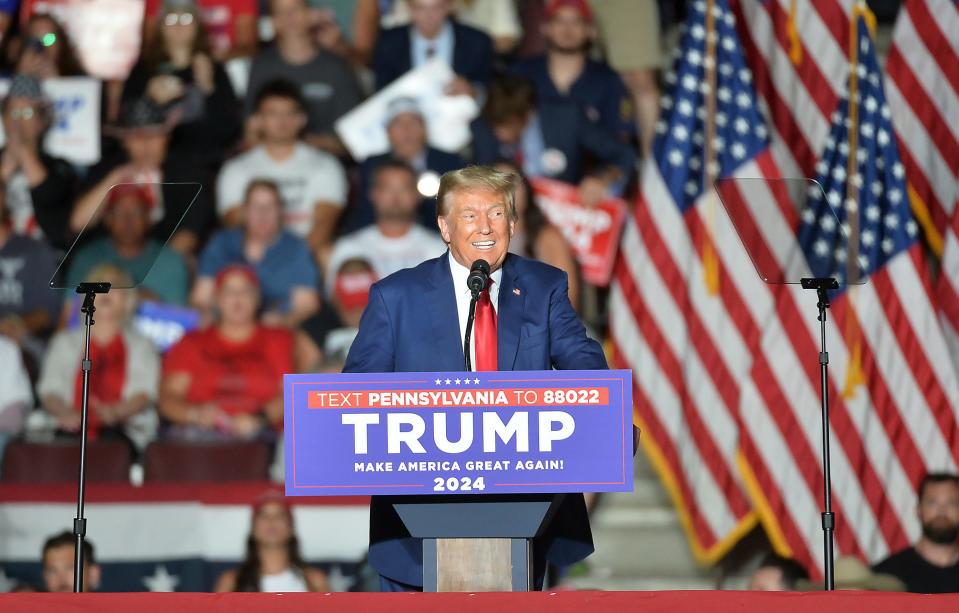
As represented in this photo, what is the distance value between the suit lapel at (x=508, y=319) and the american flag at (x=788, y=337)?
11.7 ft

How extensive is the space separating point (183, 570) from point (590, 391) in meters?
3.95

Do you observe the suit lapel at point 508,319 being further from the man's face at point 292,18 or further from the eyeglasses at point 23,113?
the eyeglasses at point 23,113

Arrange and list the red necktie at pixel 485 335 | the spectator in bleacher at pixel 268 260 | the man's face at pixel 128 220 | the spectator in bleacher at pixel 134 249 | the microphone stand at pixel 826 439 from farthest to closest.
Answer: the spectator in bleacher at pixel 268 260, the man's face at pixel 128 220, the spectator in bleacher at pixel 134 249, the microphone stand at pixel 826 439, the red necktie at pixel 485 335

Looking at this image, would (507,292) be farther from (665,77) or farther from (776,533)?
(665,77)

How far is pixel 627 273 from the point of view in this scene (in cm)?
762

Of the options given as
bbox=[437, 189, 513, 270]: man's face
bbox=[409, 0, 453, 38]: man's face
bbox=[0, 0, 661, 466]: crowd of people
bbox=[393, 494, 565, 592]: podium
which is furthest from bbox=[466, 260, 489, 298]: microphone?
bbox=[409, 0, 453, 38]: man's face

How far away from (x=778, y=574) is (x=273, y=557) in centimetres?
205

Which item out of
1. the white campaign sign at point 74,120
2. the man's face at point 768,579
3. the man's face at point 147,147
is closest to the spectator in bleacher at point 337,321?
the man's face at point 147,147

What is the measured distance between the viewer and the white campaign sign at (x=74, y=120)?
8141mm

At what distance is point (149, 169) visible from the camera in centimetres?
797

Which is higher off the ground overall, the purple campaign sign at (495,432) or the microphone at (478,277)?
the microphone at (478,277)

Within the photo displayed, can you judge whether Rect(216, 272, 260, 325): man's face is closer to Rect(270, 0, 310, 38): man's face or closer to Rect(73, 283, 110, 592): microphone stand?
Rect(270, 0, 310, 38): man's face

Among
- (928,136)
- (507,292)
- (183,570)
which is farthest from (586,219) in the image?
(507,292)

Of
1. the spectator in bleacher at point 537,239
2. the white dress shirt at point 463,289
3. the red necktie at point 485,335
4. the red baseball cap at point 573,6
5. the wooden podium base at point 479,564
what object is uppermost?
the red baseball cap at point 573,6
